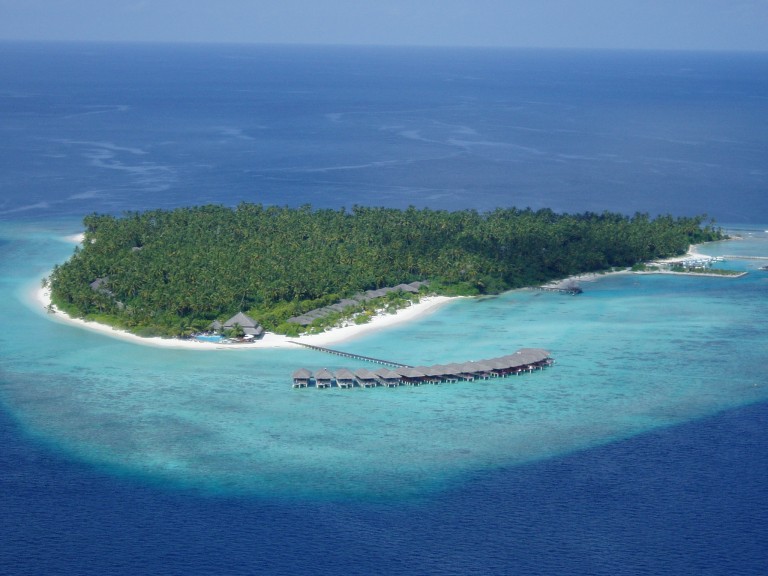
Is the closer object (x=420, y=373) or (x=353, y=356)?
(x=420, y=373)

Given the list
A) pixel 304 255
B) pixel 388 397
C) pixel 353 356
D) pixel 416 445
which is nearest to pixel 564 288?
pixel 304 255

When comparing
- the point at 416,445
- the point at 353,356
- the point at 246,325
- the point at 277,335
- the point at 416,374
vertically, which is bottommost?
the point at 416,445

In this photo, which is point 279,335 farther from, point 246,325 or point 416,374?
point 416,374

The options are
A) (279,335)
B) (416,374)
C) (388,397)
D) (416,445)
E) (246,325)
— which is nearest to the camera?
(416,445)

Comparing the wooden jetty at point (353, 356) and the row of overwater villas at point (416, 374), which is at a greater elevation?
the wooden jetty at point (353, 356)

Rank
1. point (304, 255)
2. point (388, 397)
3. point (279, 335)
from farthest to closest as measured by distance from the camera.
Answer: point (304, 255) → point (279, 335) → point (388, 397)

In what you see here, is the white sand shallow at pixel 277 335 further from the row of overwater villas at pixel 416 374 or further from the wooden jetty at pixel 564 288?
→ the wooden jetty at pixel 564 288

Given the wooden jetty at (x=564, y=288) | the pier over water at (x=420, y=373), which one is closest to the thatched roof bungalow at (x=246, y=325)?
the pier over water at (x=420, y=373)
